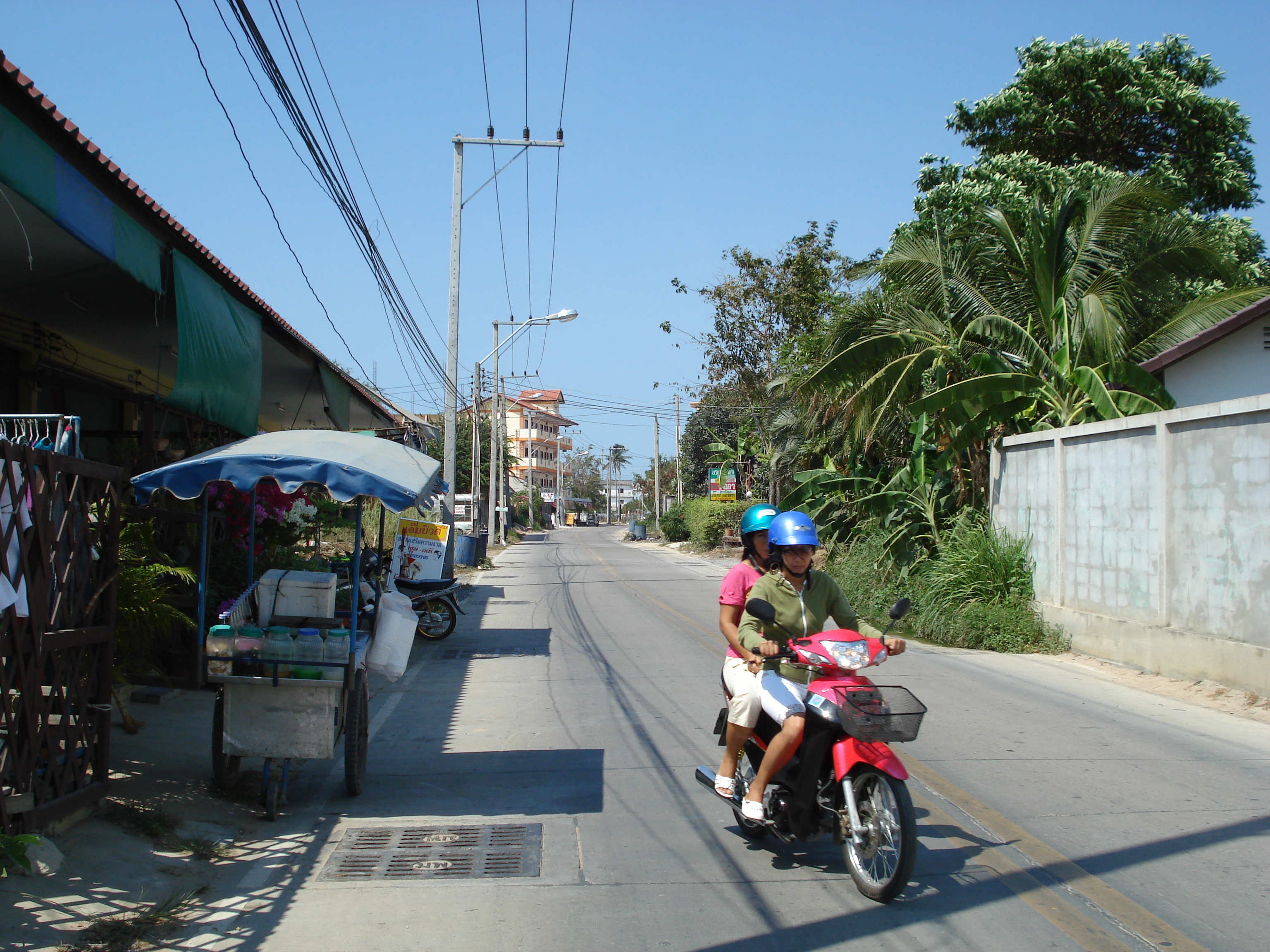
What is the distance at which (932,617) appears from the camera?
1402 centimetres

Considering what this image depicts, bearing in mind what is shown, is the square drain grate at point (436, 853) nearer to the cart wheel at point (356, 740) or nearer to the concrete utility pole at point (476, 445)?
the cart wheel at point (356, 740)

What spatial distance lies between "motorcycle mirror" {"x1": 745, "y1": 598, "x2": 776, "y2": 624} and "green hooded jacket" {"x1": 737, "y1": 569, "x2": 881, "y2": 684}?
0.20 m

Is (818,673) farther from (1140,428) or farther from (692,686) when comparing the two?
(1140,428)

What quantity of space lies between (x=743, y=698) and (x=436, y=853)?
6.28ft

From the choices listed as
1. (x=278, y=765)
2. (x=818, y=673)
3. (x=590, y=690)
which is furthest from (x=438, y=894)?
(x=590, y=690)

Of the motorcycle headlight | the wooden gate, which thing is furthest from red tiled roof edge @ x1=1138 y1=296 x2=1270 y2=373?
the wooden gate

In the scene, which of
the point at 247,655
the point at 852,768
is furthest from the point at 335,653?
the point at 852,768

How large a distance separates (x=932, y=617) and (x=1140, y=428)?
4.09 m

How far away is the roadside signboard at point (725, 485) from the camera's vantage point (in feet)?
142

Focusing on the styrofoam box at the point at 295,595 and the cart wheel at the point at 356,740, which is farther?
the styrofoam box at the point at 295,595

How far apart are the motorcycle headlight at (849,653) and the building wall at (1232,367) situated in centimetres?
1139

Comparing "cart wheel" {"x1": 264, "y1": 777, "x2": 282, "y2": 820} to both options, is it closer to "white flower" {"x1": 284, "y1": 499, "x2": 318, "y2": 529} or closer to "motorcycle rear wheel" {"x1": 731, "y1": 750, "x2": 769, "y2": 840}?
"motorcycle rear wheel" {"x1": 731, "y1": 750, "x2": 769, "y2": 840}

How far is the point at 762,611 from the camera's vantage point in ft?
15.2

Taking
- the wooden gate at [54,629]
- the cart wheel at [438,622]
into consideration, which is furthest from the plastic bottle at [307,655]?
the cart wheel at [438,622]
